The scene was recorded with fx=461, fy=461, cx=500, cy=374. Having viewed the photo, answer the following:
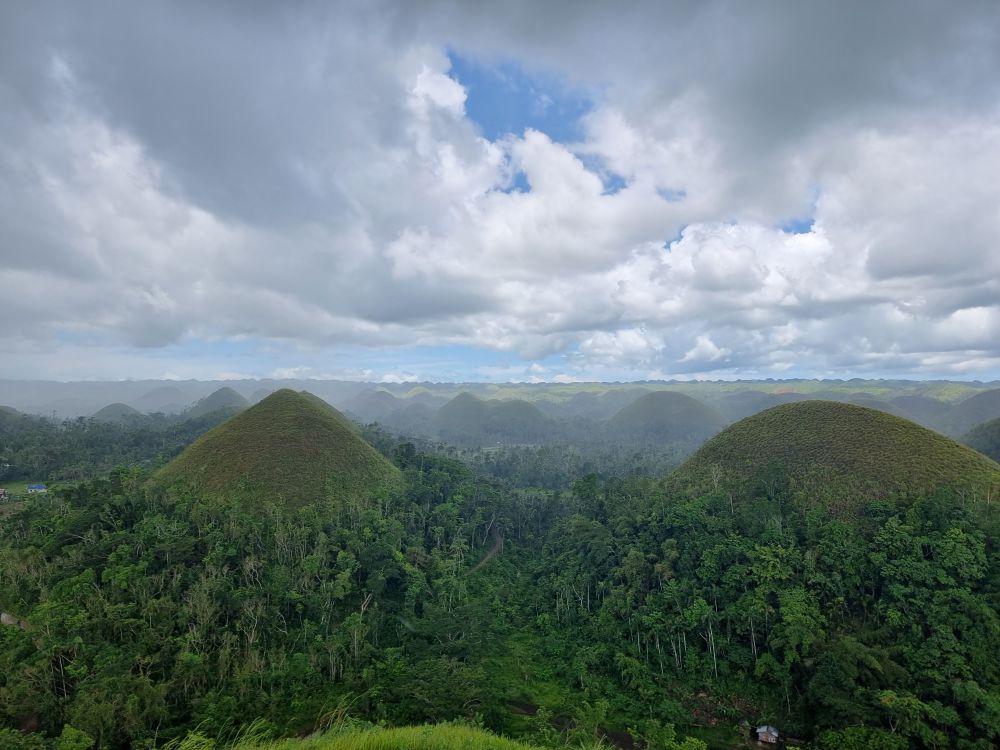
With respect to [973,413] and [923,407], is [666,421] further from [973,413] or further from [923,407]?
[923,407]

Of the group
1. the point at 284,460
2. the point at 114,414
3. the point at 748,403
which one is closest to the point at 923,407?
the point at 748,403

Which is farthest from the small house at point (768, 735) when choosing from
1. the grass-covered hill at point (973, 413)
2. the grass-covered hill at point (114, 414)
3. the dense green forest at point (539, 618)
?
the grass-covered hill at point (114, 414)

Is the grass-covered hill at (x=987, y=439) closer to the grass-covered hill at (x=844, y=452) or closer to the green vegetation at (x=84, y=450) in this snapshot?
the grass-covered hill at (x=844, y=452)

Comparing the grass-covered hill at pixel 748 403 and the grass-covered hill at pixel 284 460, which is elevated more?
the grass-covered hill at pixel 284 460

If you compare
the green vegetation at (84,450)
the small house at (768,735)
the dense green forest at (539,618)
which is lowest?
the small house at (768,735)

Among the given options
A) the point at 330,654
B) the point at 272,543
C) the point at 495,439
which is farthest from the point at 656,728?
the point at 495,439

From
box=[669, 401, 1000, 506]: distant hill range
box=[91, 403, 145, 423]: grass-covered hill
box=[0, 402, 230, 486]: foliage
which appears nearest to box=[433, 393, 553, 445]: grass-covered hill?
box=[0, 402, 230, 486]: foliage

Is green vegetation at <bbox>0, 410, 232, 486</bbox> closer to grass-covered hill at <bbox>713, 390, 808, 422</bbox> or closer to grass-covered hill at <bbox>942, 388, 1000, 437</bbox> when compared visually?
grass-covered hill at <bbox>713, 390, 808, 422</bbox>

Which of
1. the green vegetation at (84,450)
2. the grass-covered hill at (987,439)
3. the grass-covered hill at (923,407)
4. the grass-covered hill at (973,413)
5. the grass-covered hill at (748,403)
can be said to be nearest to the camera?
the green vegetation at (84,450)
